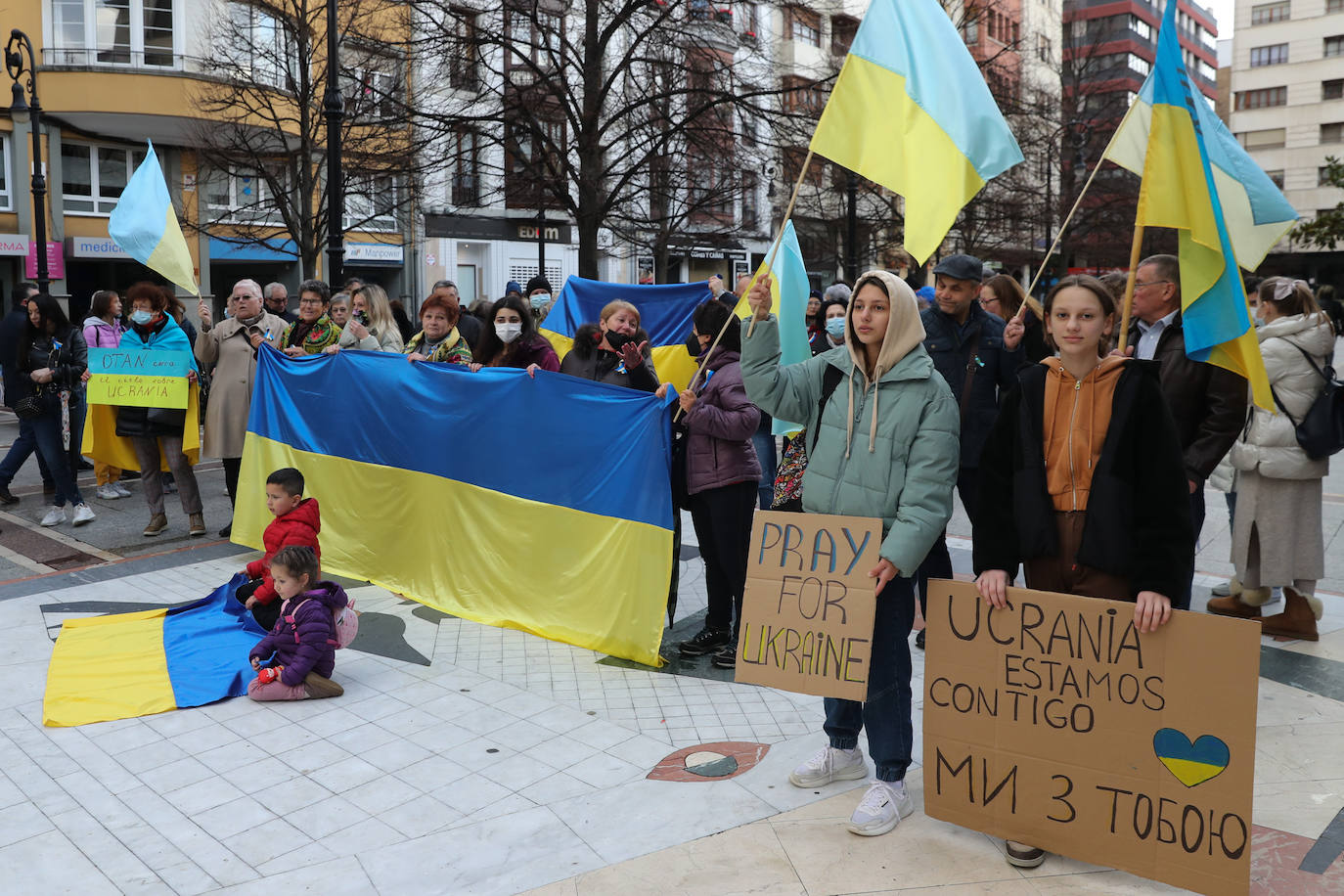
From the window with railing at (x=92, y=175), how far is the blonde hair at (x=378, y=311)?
863 inches

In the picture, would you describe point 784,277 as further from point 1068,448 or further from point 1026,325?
point 1068,448

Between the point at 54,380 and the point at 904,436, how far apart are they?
27.9 ft

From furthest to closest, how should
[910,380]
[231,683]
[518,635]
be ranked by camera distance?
[518,635]
[231,683]
[910,380]

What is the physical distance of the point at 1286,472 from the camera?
6082 millimetres

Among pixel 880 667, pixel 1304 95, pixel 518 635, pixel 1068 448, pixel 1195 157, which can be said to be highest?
pixel 1304 95

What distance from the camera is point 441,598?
6844mm

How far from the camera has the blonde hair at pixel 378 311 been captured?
8.64m

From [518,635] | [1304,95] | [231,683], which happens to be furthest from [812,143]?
[1304,95]

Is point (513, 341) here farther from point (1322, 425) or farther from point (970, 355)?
point (1322, 425)

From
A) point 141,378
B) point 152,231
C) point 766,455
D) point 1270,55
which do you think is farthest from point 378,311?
point 1270,55

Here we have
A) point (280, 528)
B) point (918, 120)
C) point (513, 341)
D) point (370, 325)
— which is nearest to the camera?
point (918, 120)

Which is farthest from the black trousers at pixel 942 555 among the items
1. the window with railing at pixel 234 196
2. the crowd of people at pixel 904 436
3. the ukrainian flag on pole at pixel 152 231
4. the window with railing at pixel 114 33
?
the window with railing at pixel 114 33

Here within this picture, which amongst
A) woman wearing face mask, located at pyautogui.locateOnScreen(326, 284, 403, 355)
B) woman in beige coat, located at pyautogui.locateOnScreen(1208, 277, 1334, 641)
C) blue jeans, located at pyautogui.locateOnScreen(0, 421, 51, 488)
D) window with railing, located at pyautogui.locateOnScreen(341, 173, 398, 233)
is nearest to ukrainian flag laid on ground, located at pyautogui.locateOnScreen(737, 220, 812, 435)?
woman in beige coat, located at pyautogui.locateOnScreen(1208, 277, 1334, 641)

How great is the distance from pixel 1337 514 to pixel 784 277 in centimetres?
646
